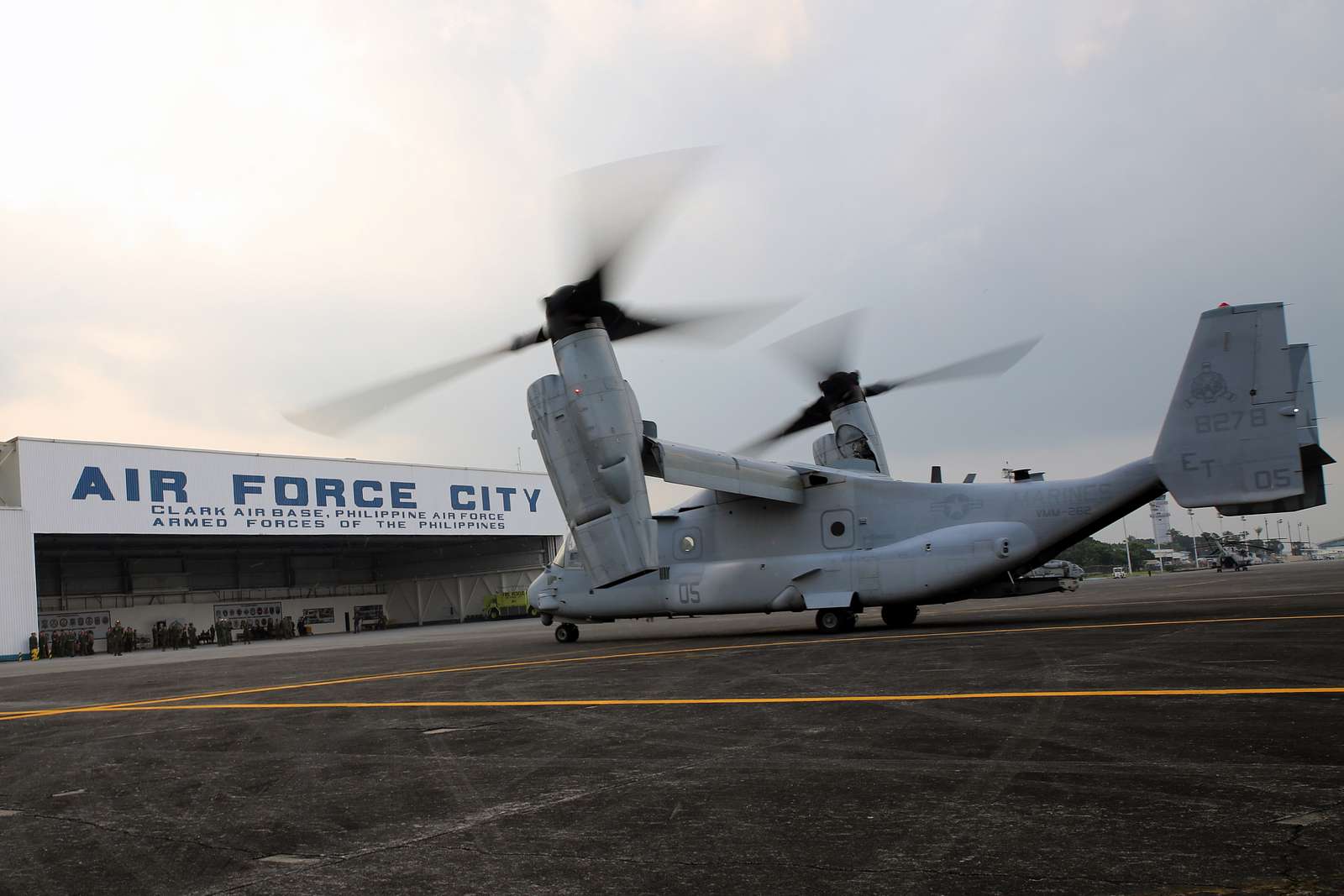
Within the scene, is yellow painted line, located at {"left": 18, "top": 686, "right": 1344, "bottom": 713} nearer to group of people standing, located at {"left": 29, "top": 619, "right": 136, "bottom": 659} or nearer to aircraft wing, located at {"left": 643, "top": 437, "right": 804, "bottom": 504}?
aircraft wing, located at {"left": 643, "top": 437, "right": 804, "bottom": 504}

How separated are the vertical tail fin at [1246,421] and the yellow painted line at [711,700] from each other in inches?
339

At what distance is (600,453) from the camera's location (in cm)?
1808

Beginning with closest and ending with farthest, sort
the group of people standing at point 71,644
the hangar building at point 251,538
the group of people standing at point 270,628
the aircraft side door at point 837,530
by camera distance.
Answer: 1. the aircraft side door at point 837,530
2. the hangar building at point 251,538
3. the group of people standing at point 71,644
4. the group of people standing at point 270,628

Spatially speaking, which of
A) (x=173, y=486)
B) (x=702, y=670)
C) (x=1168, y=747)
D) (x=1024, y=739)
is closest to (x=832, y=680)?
(x=702, y=670)

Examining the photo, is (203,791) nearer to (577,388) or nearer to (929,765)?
(929,765)

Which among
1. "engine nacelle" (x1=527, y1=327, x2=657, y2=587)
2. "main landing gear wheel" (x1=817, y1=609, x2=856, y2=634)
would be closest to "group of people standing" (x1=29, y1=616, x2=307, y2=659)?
"engine nacelle" (x1=527, y1=327, x2=657, y2=587)

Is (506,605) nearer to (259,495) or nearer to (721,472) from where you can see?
(259,495)

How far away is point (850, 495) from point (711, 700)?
10.1m

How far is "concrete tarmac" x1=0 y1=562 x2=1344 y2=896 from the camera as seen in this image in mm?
4035

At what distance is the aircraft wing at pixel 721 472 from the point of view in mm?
18594

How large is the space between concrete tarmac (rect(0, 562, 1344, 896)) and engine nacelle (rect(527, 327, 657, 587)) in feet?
19.0

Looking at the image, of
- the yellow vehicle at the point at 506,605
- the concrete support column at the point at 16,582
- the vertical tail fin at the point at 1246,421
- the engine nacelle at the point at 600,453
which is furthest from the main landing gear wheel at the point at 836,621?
the yellow vehicle at the point at 506,605

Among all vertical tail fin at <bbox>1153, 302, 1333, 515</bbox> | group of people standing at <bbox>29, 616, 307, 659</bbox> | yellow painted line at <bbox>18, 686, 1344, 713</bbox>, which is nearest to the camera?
yellow painted line at <bbox>18, 686, 1344, 713</bbox>

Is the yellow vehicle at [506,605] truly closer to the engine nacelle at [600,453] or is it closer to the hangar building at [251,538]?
the hangar building at [251,538]
